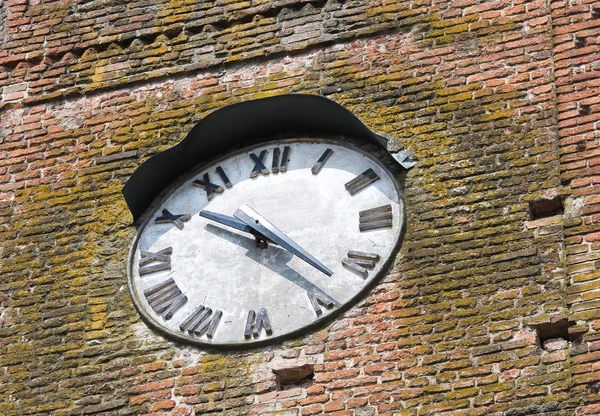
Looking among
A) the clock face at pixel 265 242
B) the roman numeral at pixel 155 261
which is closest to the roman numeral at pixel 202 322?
the clock face at pixel 265 242

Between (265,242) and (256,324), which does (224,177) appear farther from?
(256,324)

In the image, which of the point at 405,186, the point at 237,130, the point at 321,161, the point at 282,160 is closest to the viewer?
the point at 405,186

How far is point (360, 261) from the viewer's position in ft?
36.4

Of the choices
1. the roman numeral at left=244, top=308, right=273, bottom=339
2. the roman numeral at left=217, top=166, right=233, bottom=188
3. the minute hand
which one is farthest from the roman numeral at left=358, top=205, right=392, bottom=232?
the roman numeral at left=217, top=166, right=233, bottom=188

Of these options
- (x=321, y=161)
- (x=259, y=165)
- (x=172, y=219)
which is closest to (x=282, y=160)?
(x=259, y=165)

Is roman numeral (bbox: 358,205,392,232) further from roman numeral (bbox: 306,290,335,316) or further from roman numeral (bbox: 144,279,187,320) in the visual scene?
roman numeral (bbox: 144,279,187,320)

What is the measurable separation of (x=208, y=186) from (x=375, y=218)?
1.24m

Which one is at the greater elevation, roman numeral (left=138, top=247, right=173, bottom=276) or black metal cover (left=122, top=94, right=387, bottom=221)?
black metal cover (left=122, top=94, right=387, bottom=221)

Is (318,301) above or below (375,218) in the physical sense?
below

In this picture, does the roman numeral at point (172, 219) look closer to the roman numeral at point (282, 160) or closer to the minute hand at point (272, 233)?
the minute hand at point (272, 233)

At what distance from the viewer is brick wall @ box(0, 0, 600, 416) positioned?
34.6 feet

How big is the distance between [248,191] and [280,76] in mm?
947

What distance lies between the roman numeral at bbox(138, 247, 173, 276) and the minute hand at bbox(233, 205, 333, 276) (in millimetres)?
511

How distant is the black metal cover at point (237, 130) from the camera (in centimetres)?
1173
